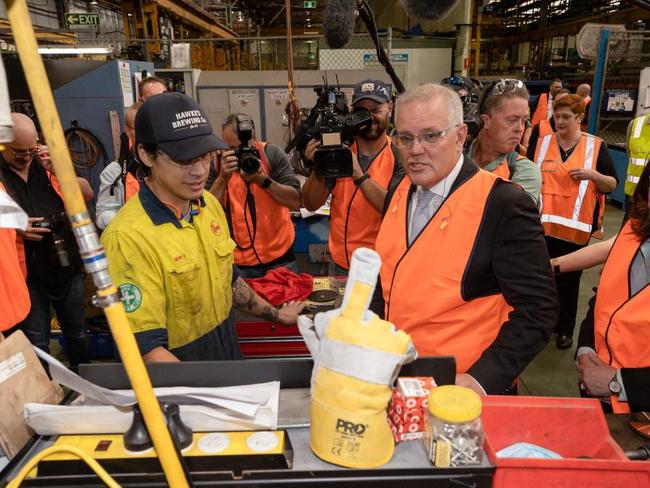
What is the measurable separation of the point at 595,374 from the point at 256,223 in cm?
204

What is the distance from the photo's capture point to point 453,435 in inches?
31.2

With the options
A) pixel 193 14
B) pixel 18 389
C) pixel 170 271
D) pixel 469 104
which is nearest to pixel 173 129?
pixel 170 271

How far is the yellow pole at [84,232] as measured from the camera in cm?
55

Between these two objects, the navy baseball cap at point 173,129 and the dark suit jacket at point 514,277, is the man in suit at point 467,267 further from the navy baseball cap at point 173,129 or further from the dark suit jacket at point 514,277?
the navy baseball cap at point 173,129

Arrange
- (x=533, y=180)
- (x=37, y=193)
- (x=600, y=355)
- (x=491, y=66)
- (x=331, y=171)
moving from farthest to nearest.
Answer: (x=491, y=66), (x=37, y=193), (x=331, y=171), (x=533, y=180), (x=600, y=355)

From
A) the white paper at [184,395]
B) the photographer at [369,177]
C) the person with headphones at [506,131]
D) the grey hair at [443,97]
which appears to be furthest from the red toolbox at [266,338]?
the white paper at [184,395]

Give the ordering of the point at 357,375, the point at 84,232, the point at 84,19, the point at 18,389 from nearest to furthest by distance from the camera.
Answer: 1. the point at 84,232
2. the point at 357,375
3. the point at 18,389
4. the point at 84,19

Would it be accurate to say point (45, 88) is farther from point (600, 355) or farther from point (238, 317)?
point (238, 317)

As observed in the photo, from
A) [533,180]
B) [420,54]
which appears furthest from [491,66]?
[533,180]

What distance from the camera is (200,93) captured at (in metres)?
7.80

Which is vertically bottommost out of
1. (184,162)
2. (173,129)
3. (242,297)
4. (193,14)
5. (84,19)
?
(242,297)

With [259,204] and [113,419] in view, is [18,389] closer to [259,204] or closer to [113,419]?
[113,419]

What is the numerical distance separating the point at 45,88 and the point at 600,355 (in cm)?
172

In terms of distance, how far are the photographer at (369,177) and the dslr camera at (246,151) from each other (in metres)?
0.33
